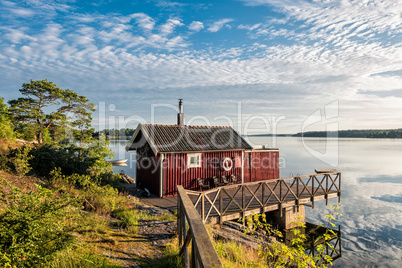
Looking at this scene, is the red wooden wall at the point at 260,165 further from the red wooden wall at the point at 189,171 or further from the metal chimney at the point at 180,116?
the metal chimney at the point at 180,116

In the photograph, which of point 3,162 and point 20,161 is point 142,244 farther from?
point 3,162

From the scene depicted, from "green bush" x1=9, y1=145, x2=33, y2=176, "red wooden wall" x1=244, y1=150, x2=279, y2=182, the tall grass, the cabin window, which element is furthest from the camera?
"red wooden wall" x1=244, y1=150, x2=279, y2=182

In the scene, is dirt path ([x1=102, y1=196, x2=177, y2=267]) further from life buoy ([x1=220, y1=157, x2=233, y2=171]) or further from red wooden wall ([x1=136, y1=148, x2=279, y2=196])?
life buoy ([x1=220, y1=157, x2=233, y2=171])

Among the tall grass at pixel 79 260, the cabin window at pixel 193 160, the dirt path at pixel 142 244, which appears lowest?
the dirt path at pixel 142 244

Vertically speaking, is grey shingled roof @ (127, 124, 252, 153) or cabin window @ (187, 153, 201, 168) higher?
grey shingled roof @ (127, 124, 252, 153)

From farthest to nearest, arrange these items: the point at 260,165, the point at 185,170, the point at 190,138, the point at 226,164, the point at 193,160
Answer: the point at 260,165
the point at 226,164
the point at 190,138
the point at 193,160
the point at 185,170

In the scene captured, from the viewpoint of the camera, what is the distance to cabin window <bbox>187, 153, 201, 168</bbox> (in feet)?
48.1

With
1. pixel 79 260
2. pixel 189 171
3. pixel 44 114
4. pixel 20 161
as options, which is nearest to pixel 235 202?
pixel 189 171

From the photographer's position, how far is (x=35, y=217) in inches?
146

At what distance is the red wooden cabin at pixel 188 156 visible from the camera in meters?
14.0

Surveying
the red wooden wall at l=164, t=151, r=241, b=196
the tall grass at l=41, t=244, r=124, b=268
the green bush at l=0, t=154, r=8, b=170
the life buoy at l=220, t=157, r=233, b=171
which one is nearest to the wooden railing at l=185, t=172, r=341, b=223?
the red wooden wall at l=164, t=151, r=241, b=196

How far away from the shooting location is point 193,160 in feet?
48.8

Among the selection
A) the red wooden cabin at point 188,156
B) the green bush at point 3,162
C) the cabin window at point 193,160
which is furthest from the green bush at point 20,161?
the cabin window at point 193,160

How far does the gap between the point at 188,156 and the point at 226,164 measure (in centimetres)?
285
